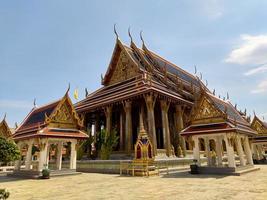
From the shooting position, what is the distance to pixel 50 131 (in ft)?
40.0

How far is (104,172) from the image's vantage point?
575 inches

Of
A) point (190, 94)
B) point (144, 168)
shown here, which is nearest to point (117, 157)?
point (144, 168)

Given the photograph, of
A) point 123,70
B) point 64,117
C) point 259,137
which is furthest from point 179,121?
point 64,117

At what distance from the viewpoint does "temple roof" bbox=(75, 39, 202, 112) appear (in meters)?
18.8

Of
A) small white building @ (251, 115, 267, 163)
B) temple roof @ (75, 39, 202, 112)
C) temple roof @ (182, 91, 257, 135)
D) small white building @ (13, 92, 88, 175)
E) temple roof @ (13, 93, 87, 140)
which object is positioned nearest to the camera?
temple roof @ (182, 91, 257, 135)

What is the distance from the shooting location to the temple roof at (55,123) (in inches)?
484

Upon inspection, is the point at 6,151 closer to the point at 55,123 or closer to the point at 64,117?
the point at 55,123

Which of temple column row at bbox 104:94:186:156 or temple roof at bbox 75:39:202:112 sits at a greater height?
temple roof at bbox 75:39:202:112

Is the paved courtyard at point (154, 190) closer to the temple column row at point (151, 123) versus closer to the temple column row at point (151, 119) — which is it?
the temple column row at point (151, 119)

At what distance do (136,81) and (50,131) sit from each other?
9.63 m

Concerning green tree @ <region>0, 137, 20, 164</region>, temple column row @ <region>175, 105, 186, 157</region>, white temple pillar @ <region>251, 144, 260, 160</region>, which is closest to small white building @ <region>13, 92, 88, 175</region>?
green tree @ <region>0, 137, 20, 164</region>

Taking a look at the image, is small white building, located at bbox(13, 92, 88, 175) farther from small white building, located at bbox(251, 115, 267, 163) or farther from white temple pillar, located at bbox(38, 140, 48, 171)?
small white building, located at bbox(251, 115, 267, 163)

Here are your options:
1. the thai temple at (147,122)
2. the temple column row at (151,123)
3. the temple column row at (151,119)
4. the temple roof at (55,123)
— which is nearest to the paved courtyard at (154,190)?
the thai temple at (147,122)

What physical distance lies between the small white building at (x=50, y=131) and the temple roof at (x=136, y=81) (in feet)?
20.4
